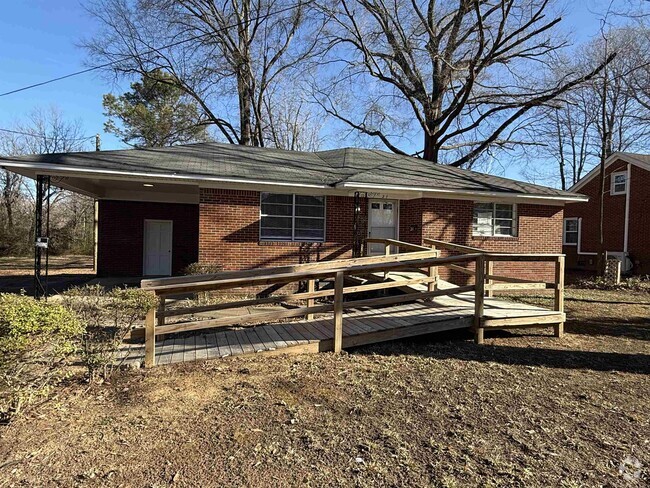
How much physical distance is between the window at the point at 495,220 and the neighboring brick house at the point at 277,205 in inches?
1.3

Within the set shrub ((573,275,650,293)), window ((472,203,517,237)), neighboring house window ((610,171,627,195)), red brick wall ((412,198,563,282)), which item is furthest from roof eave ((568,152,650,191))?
window ((472,203,517,237))

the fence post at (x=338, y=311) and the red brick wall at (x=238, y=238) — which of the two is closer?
the fence post at (x=338, y=311)

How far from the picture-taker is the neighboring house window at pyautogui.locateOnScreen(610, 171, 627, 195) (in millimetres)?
19266

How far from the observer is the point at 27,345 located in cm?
328

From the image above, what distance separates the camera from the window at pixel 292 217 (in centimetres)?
1096

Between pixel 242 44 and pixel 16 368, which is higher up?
pixel 242 44

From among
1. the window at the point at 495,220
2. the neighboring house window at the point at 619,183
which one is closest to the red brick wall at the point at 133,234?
the window at the point at 495,220

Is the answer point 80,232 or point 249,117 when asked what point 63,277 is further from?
point 80,232

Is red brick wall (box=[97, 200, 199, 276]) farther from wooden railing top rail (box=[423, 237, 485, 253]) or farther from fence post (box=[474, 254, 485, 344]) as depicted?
fence post (box=[474, 254, 485, 344])

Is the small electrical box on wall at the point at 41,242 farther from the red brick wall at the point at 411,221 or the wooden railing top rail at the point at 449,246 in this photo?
the wooden railing top rail at the point at 449,246

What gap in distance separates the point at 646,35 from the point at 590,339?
1158cm

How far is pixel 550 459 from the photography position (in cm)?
308

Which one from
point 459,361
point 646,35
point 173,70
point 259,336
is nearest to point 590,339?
point 459,361

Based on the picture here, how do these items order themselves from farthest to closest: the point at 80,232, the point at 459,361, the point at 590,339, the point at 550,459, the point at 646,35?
1. the point at 80,232
2. the point at 646,35
3. the point at 590,339
4. the point at 459,361
5. the point at 550,459
